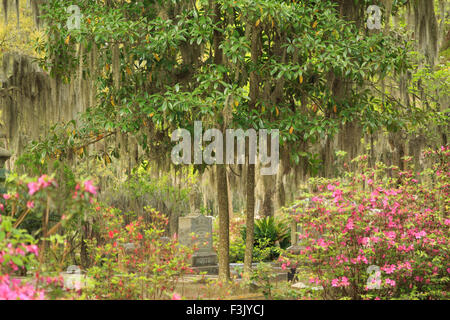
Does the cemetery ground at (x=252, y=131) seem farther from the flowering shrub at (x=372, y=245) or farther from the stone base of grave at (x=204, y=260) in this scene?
the stone base of grave at (x=204, y=260)

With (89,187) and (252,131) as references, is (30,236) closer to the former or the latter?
(89,187)

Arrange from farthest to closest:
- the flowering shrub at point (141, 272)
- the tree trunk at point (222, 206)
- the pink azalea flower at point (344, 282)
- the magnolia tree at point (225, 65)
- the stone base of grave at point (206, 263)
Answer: the stone base of grave at point (206, 263)
the tree trunk at point (222, 206)
the magnolia tree at point (225, 65)
the pink azalea flower at point (344, 282)
the flowering shrub at point (141, 272)

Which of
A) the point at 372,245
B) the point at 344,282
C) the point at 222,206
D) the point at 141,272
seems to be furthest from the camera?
the point at 222,206

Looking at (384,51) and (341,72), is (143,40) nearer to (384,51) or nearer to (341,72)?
(341,72)

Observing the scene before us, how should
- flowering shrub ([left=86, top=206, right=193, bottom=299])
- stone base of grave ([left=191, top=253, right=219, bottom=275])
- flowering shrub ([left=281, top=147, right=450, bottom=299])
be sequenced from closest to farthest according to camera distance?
flowering shrub ([left=86, top=206, right=193, bottom=299]) → flowering shrub ([left=281, top=147, right=450, bottom=299]) → stone base of grave ([left=191, top=253, right=219, bottom=275])

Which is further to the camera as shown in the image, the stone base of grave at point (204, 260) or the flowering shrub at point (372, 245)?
the stone base of grave at point (204, 260)

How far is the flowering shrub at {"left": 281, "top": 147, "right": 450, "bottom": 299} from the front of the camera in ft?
21.8

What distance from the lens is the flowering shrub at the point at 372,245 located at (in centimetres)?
664

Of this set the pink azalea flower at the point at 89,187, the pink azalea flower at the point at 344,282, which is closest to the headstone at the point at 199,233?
the pink azalea flower at the point at 344,282

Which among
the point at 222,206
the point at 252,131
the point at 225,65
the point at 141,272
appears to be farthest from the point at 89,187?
the point at 222,206

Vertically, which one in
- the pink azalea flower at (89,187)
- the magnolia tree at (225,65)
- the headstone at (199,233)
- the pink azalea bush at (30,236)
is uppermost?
the magnolia tree at (225,65)

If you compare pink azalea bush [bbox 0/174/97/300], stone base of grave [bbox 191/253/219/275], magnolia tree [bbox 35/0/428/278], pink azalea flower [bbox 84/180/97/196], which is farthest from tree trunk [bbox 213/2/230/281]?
pink azalea flower [bbox 84/180/97/196]

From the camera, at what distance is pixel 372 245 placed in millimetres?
6664

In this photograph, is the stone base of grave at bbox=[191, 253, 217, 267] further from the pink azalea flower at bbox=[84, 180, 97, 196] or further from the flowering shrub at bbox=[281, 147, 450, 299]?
the pink azalea flower at bbox=[84, 180, 97, 196]
